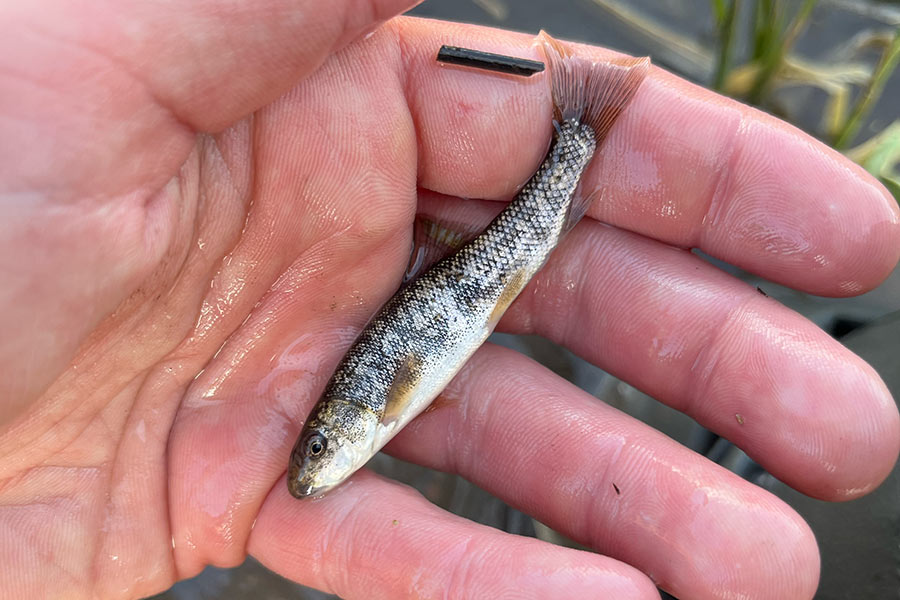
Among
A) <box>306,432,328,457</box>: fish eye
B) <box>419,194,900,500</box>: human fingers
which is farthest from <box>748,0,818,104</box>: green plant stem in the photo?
<box>306,432,328,457</box>: fish eye

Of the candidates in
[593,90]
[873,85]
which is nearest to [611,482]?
[593,90]

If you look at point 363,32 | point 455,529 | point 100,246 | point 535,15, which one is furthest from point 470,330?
point 535,15

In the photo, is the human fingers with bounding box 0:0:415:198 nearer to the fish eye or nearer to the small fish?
the small fish

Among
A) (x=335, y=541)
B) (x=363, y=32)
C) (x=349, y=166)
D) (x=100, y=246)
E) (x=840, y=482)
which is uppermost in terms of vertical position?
(x=363, y=32)

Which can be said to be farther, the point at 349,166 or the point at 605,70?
the point at 605,70

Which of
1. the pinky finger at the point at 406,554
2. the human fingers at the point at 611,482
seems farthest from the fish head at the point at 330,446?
the human fingers at the point at 611,482

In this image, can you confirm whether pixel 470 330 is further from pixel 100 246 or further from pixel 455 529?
pixel 100 246
